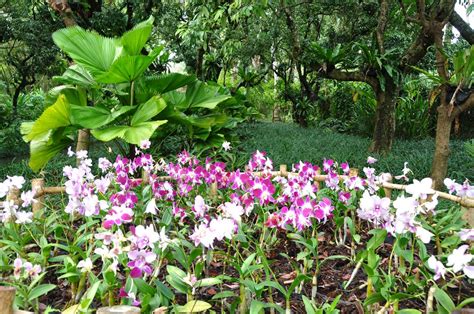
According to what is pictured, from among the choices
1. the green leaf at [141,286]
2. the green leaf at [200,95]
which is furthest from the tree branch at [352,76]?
the green leaf at [141,286]

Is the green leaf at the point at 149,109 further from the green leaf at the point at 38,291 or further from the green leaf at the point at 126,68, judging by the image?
the green leaf at the point at 38,291

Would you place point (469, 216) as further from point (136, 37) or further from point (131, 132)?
point (136, 37)

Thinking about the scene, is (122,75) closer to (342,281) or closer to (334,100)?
(342,281)

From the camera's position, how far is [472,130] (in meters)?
8.86

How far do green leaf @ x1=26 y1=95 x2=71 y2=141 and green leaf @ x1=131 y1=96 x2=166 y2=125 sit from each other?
21.8 inches

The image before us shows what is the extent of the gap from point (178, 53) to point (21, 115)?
3729 mm

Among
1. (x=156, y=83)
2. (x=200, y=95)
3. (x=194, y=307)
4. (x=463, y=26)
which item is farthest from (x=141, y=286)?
(x=463, y=26)

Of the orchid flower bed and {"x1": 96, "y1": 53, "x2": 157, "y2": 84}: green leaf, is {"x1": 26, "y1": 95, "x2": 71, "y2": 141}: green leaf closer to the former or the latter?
{"x1": 96, "y1": 53, "x2": 157, "y2": 84}: green leaf

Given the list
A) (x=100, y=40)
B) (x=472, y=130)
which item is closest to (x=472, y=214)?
(x=100, y=40)

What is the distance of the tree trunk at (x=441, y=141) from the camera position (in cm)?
416

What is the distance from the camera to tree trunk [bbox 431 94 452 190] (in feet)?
13.6

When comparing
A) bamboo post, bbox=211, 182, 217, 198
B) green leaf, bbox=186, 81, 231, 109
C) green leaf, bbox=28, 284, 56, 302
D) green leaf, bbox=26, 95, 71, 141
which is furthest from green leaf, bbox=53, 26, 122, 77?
green leaf, bbox=28, 284, 56, 302

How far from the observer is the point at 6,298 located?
1240 millimetres

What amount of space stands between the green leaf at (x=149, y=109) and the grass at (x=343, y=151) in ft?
7.22
